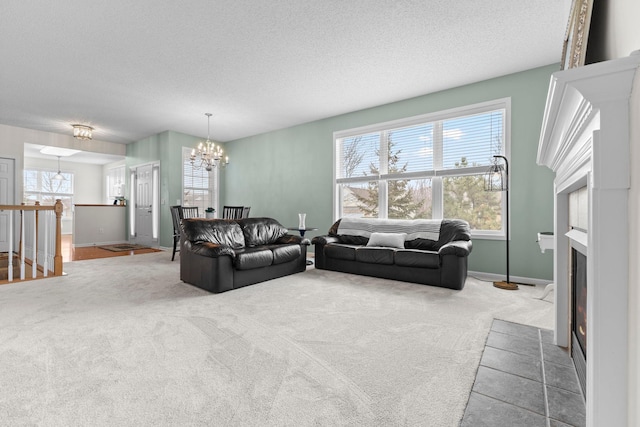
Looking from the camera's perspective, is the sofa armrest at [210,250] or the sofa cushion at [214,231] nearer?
the sofa armrest at [210,250]

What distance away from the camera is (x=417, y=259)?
150 inches

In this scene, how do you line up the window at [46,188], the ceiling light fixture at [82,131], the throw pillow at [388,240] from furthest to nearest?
1. the window at [46,188]
2. the ceiling light fixture at [82,131]
3. the throw pillow at [388,240]

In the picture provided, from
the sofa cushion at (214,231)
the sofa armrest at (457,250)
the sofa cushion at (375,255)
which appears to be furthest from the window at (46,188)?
the sofa armrest at (457,250)

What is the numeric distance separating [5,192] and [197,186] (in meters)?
3.86

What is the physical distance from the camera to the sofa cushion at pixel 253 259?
360cm

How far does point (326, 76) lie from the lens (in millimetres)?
4273

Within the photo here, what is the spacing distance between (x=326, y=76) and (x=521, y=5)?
7.49 ft

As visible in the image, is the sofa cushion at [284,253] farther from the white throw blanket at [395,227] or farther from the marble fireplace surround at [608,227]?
the marble fireplace surround at [608,227]

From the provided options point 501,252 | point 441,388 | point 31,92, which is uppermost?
point 31,92

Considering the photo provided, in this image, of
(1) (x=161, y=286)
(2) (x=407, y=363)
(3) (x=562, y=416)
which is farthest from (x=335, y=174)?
(3) (x=562, y=416)

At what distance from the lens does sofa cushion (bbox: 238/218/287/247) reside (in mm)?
4562

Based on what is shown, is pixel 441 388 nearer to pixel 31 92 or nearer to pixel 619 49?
pixel 619 49

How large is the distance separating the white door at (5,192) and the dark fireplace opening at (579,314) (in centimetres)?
947

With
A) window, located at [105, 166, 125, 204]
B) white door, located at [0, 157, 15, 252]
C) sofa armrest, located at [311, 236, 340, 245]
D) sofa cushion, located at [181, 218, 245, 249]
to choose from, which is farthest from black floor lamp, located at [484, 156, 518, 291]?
window, located at [105, 166, 125, 204]
